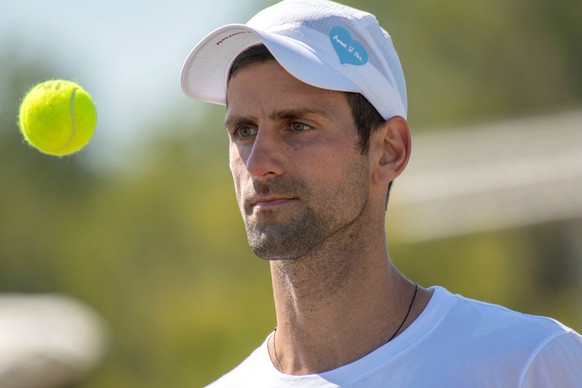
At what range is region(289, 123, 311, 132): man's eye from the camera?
3.40 metres

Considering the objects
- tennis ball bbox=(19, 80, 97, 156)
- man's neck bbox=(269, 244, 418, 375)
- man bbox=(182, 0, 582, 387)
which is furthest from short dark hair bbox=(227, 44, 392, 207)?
tennis ball bbox=(19, 80, 97, 156)

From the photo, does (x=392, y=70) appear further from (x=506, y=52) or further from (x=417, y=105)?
(x=506, y=52)

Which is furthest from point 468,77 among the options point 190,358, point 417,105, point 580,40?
point 190,358

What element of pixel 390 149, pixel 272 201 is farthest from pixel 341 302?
pixel 390 149

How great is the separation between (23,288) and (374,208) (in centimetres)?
2058

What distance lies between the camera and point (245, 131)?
11.5 feet

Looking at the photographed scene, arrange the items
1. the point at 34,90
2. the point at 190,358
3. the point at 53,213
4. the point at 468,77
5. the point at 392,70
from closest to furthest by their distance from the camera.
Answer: the point at 392,70 → the point at 34,90 → the point at 190,358 → the point at 53,213 → the point at 468,77

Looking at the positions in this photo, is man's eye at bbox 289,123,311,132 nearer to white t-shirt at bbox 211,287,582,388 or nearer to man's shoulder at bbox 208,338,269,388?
white t-shirt at bbox 211,287,582,388

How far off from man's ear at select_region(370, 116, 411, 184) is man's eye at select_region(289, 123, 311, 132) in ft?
0.74

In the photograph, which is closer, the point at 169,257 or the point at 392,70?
the point at 392,70

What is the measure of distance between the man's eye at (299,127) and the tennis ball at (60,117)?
2.97 ft

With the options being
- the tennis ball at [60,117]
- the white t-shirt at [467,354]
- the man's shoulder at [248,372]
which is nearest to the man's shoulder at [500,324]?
the white t-shirt at [467,354]

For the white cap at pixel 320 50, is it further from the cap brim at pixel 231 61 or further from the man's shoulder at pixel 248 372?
the man's shoulder at pixel 248 372

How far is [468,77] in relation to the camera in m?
27.0
